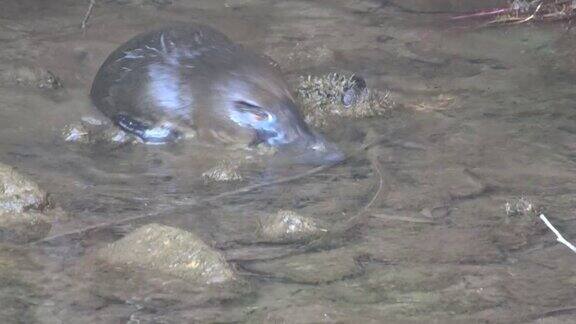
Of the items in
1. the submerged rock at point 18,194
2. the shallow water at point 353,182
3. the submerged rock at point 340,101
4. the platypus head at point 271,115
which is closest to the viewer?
the shallow water at point 353,182

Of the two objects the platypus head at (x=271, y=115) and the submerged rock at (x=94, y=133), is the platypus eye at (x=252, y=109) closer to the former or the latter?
the platypus head at (x=271, y=115)

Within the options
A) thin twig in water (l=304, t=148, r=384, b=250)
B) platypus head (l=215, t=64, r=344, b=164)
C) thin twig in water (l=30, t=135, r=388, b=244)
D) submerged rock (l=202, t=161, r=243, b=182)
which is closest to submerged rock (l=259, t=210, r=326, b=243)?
thin twig in water (l=304, t=148, r=384, b=250)

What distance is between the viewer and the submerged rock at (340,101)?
16.7ft

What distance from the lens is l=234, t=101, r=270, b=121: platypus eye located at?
483cm

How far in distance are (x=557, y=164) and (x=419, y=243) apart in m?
1.07

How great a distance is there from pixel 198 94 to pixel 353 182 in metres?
1.15

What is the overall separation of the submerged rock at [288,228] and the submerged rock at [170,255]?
344 mm

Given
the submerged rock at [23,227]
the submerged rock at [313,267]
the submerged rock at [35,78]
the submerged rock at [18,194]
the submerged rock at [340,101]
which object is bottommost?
the submerged rock at [35,78]

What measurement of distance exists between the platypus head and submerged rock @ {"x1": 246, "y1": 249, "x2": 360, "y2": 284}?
1186 mm

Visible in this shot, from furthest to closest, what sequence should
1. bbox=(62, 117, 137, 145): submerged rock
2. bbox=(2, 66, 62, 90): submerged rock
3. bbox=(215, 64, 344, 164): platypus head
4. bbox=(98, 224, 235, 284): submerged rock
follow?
bbox=(2, 66, 62, 90): submerged rock < bbox=(62, 117, 137, 145): submerged rock < bbox=(215, 64, 344, 164): platypus head < bbox=(98, 224, 235, 284): submerged rock

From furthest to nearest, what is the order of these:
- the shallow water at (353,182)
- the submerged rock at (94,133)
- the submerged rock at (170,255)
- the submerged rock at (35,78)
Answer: the submerged rock at (35,78) → the submerged rock at (94,133) → the submerged rock at (170,255) → the shallow water at (353,182)

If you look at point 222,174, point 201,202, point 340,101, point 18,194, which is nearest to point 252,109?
point 340,101

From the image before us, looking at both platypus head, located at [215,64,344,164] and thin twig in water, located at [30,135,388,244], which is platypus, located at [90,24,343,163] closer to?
platypus head, located at [215,64,344,164]

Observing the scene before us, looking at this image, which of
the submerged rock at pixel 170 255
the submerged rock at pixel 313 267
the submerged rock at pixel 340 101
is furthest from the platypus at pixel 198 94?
the submerged rock at pixel 170 255
